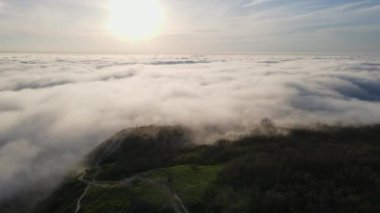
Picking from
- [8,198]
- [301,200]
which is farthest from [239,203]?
[8,198]

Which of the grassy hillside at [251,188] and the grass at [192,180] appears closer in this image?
the grassy hillside at [251,188]

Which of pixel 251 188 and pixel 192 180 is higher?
pixel 251 188

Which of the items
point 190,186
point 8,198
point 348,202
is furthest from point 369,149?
point 8,198

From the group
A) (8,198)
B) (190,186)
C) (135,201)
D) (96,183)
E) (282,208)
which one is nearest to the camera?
(282,208)

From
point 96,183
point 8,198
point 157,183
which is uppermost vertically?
point 157,183

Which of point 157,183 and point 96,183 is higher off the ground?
point 157,183

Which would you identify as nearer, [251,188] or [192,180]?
[251,188]

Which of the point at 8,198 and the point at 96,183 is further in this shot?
the point at 8,198

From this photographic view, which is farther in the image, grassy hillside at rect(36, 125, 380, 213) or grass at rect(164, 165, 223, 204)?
grass at rect(164, 165, 223, 204)

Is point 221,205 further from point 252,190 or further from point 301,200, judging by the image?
point 301,200

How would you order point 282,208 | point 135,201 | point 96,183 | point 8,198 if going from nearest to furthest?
point 282,208, point 135,201, point 96,183, point 8,198
